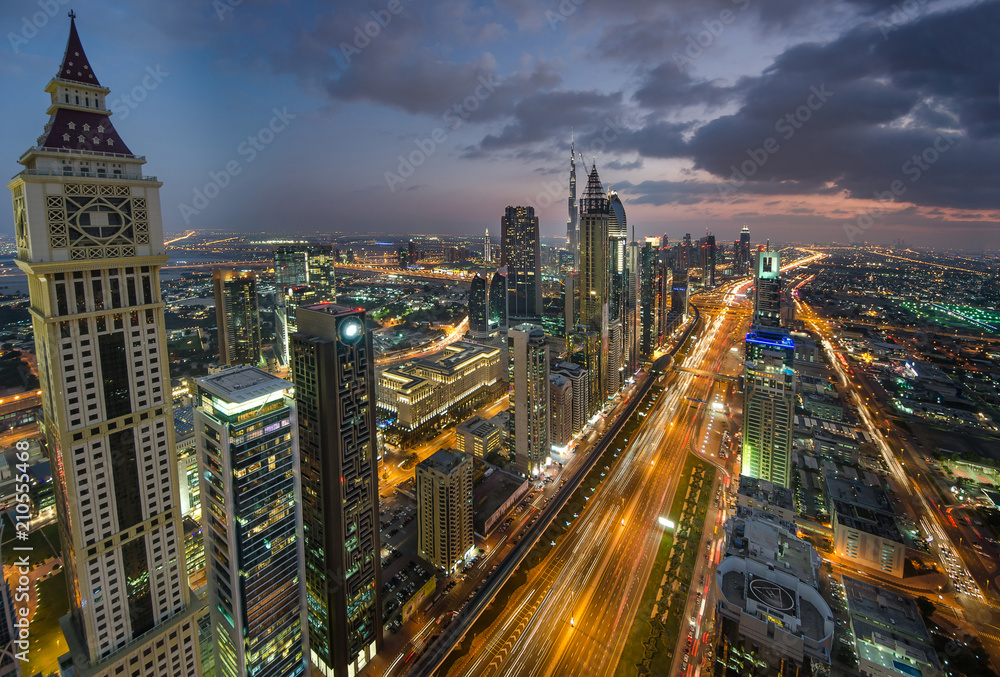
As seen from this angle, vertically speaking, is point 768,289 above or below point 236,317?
above

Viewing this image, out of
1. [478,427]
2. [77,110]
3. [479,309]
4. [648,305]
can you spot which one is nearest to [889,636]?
[478,427]

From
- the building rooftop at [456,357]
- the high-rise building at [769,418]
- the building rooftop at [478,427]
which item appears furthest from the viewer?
the building rooftop at [456,357]

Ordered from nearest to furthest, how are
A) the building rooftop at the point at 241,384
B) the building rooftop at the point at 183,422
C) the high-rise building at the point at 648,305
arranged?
the building rooftop at the point at 241,384 → the building rooftop at the point at 183,422 → the high-rise building at the point at 648,305

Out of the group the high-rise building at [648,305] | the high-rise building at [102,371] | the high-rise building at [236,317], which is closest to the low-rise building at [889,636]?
the high-rise building at [102,371]

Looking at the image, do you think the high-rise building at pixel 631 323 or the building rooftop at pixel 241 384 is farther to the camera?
the high-rise building at pixel 631 323

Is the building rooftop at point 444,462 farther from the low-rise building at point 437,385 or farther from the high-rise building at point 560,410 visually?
the low-rise building at point 437,385

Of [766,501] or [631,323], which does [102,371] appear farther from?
[631,323]
